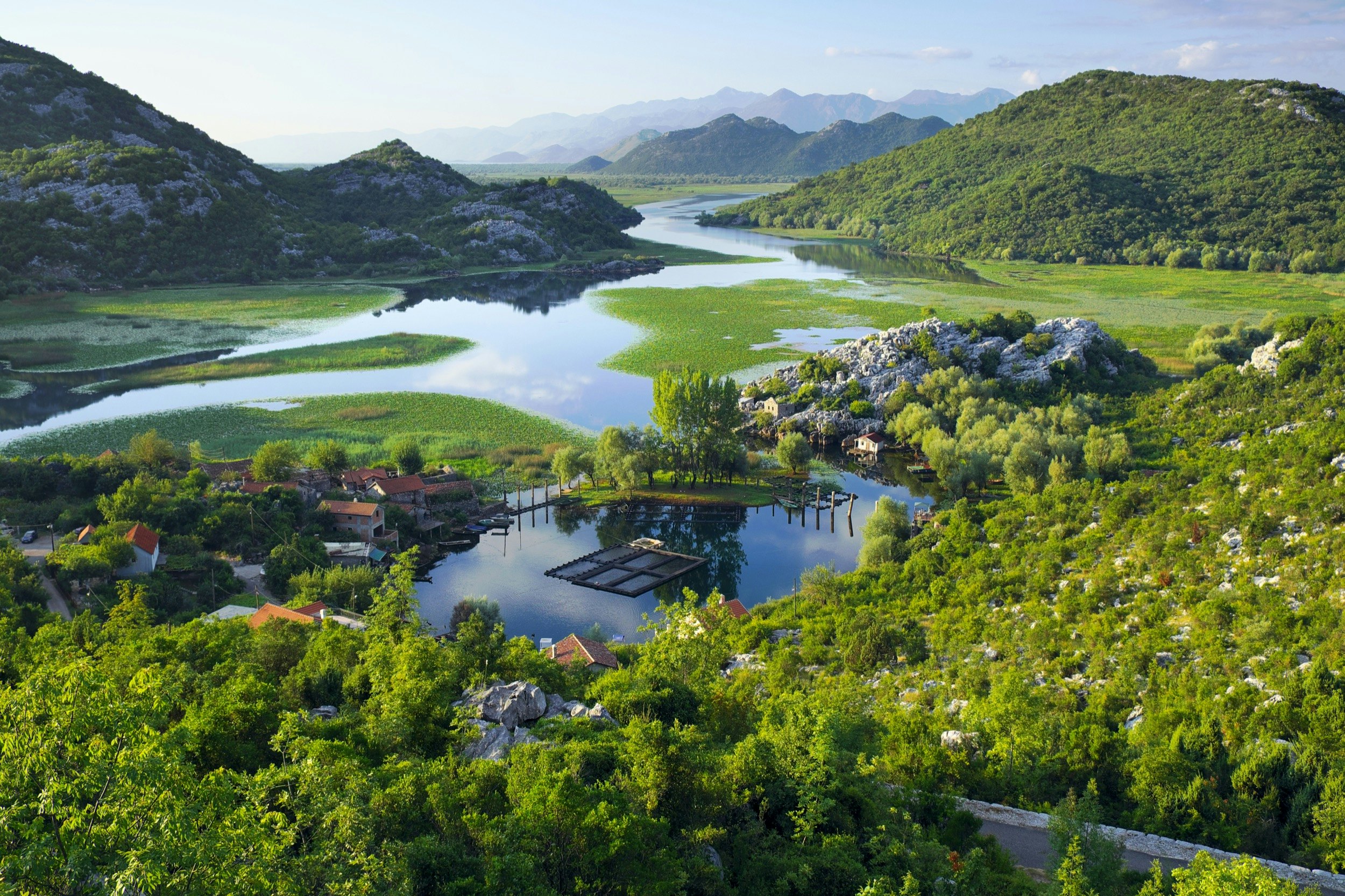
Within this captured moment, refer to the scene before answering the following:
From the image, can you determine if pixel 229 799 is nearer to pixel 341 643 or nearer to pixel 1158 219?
pixel 341 643

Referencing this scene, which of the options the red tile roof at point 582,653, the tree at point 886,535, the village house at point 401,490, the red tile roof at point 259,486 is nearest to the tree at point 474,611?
the red tile roof at point 582,653

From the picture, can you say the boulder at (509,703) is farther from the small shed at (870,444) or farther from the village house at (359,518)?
the small shed at (870,444)

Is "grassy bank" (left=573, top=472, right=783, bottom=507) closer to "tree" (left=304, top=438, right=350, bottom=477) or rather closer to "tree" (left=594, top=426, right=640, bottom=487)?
"tree" (left=594, top=426, right=640, bottom=487)

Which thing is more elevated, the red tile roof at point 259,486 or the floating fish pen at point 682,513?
the red tile roof at point 259,486

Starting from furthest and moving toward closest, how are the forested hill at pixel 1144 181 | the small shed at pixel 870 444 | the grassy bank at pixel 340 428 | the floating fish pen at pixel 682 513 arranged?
the forested hill at pixel 1144 181, the small shed at pixel 870 444, the grassy bank at pixel 340 428, the floating fish pen at pixel 682 513

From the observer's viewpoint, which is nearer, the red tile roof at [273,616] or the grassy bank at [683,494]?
the red tile roof at [273,616]

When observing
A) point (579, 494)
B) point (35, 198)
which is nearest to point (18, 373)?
point (579, 494)
